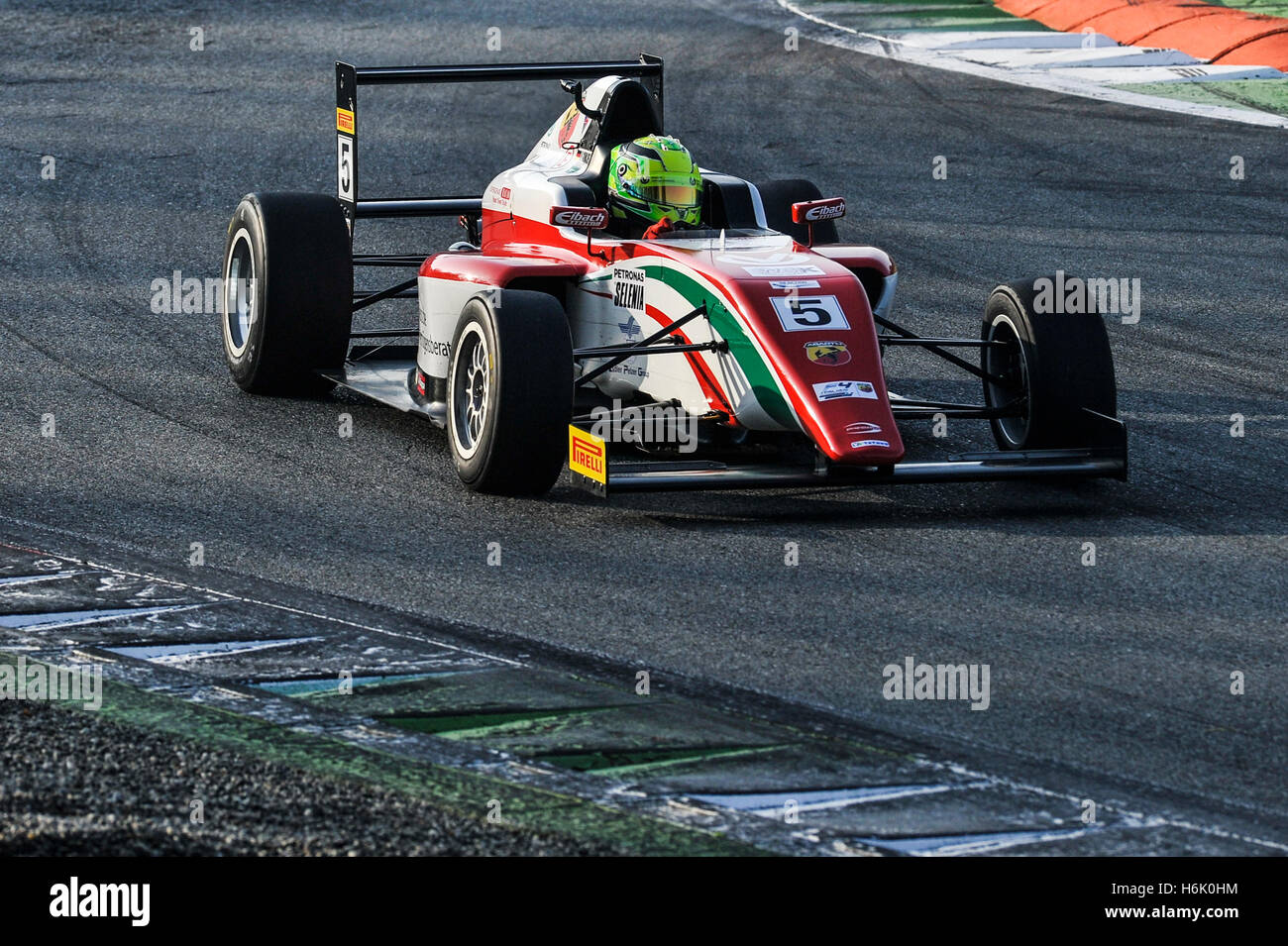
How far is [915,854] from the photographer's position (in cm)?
450

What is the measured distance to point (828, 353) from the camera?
7371 mm

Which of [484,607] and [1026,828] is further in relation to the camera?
[484,607]

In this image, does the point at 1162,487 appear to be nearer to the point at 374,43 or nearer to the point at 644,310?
the point at 644,310

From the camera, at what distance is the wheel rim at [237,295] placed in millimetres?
9430

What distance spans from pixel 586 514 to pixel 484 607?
1.15m

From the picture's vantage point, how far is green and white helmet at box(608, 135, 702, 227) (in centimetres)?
862

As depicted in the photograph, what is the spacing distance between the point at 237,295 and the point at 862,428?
3.76 metres

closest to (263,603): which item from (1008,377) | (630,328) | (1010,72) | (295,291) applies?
(630,328)

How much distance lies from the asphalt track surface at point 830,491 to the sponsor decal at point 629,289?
91 cm

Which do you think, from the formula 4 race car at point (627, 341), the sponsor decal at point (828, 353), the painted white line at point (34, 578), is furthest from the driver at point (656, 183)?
the painted white line at point (34, 578)

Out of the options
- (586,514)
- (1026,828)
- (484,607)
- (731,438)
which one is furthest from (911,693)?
(731,438)

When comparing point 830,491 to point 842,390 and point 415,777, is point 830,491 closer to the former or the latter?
point 842,390

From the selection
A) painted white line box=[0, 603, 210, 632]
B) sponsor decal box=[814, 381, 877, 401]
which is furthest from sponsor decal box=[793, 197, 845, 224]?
painted white line box=[0, 603, 210, 632]

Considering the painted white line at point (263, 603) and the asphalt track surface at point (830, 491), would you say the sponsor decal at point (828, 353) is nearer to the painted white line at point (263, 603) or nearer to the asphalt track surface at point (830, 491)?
the asphalt track surface at point (830, 491)
